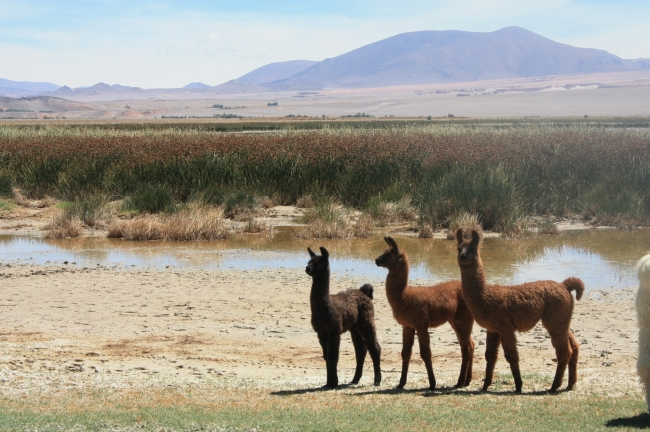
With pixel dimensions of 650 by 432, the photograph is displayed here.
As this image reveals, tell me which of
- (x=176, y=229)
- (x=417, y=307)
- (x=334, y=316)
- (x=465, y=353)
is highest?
(x=417, y=307)

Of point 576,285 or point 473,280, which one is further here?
point 576,285

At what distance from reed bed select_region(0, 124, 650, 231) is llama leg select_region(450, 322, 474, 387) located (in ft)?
41.7

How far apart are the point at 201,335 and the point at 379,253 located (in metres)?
7.62

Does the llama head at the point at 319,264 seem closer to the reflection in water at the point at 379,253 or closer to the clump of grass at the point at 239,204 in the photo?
the reflection in water at the point at 379,253

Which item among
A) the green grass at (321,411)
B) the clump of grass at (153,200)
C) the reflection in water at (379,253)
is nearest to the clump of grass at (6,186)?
the clump of grass at (153,200)

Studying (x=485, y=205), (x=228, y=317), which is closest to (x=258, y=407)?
(x=228, y=317)

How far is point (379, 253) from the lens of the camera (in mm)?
18062

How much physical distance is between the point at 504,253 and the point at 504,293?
10194 mm

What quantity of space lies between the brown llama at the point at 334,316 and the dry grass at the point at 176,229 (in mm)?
11655

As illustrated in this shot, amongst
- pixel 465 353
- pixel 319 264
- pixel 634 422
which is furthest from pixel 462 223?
pixel 634 422

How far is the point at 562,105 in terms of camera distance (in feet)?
482

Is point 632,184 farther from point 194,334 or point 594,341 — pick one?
point 194,334

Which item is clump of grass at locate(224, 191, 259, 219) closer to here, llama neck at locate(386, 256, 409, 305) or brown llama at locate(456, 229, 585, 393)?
llama neck at locate(386, 256, 409, 305)

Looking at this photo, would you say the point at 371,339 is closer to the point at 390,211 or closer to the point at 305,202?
the point at 390,211
